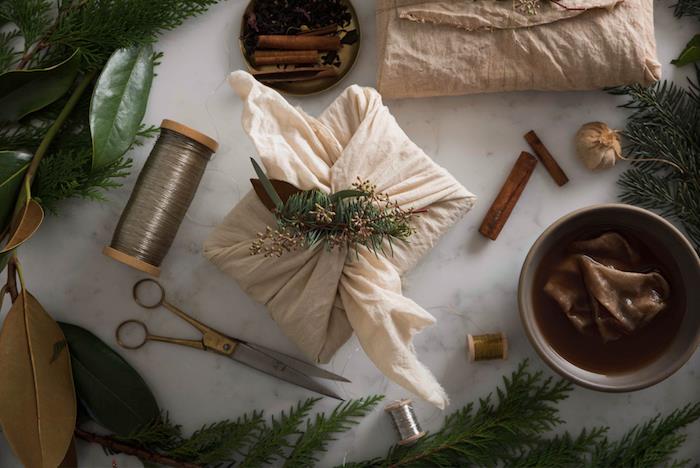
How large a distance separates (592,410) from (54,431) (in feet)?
3.68

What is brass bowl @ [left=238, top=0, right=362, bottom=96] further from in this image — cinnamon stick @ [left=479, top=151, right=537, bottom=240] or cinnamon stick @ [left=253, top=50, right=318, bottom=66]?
cinnamon stick @ [left=479, top=151, right=537, bottom=240]

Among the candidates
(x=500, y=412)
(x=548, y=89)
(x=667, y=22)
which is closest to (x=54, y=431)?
(x=500, y=412)

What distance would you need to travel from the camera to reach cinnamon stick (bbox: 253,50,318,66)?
1.48 metres

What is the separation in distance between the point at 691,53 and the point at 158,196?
1.15 meters

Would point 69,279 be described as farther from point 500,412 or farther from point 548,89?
point 548,89

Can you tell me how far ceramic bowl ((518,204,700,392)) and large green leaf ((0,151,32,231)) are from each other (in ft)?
3.38

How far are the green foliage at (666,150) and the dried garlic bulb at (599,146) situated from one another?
5 cm

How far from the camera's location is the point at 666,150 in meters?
1.47

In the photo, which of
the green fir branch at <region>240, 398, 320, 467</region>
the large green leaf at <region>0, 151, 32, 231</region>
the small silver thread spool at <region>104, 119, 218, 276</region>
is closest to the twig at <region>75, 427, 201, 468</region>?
the green fir branch at <region>240, 398, 320, 467</region>

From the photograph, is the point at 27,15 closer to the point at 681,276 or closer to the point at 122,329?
the point at 122,329

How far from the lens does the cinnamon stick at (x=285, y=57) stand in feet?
4.86

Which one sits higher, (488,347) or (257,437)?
(488,347)

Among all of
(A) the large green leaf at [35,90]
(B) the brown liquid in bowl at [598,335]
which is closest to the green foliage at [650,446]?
(B) the brown liquid in bowl at [598,335]

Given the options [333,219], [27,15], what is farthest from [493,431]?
[27,15]
